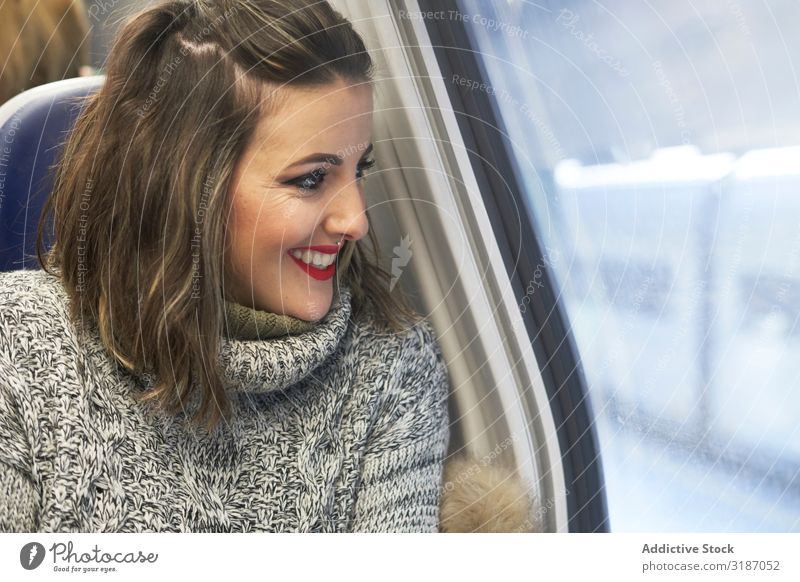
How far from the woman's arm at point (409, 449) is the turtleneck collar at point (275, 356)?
0.07m

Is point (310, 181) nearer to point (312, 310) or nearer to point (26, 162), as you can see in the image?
point (312, 310)

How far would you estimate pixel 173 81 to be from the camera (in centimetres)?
59

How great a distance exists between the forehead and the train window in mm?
99

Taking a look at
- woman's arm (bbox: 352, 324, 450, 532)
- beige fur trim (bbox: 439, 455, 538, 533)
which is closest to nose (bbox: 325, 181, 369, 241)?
woman's arm (bbox: 352, 324, 450, 532)

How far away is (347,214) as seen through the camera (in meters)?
0.62

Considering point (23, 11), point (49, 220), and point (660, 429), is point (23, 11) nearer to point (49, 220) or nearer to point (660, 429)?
point (49, 220)

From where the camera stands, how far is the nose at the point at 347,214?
2.02 ft

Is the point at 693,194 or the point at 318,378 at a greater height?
the point at 693,194

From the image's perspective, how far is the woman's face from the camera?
1.95 ft

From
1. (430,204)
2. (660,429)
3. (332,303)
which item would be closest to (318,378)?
(332,303)

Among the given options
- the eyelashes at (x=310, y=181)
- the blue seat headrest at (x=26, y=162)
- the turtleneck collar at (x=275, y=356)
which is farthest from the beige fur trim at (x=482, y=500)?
the blue seat headrest at (x=26, y=162)
